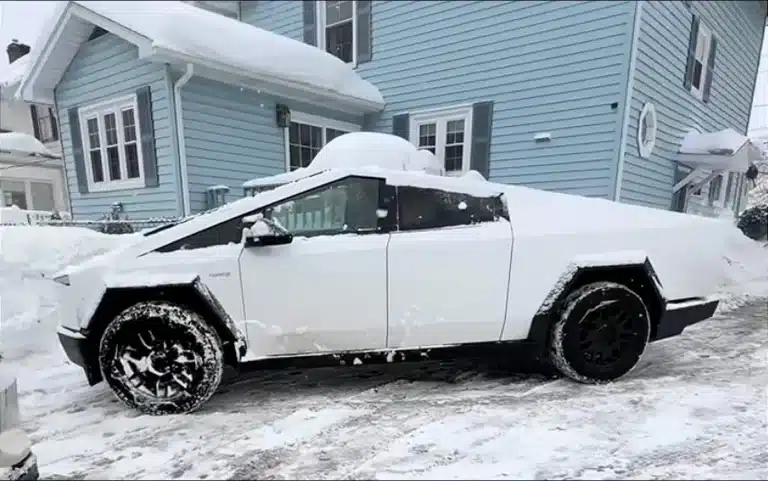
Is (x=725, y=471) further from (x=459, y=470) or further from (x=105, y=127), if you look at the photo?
(x=105, y=127)

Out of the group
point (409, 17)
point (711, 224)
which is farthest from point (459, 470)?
point (409, 17)

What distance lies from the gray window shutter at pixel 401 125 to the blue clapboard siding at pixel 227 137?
1.80 meters

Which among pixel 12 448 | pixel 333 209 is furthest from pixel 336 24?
pixel 12 448

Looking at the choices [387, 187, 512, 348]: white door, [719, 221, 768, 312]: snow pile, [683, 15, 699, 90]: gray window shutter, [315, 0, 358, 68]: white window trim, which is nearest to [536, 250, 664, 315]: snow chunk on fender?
[387, 187, 512, 348]: white door

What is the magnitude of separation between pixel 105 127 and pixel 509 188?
3.28m

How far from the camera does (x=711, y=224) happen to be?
8.61 ft

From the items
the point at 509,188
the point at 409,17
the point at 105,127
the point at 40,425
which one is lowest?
the point at 40,425

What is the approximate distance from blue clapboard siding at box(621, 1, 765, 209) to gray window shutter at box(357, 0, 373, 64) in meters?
3.68

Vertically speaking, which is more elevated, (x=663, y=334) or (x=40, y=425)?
(x=663, y=334)

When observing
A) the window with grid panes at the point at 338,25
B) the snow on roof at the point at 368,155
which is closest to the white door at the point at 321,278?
the snow on roof at the point at 368,155

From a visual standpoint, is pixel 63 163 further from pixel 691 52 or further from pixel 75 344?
pixel 691 52

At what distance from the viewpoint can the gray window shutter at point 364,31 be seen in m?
6.20

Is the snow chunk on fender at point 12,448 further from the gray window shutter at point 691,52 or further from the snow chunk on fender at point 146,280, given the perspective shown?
the gray window shutter at point 691,52

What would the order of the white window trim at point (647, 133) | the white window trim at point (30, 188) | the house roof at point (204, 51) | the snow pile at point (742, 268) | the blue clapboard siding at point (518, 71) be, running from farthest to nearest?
the blue clapboard siding at point (518, 71)
the white window trim at point (647, 133)
the snow pile at point (742, 268)
the white window trim at point (30, 188)
the house roof at point (204, 51)
